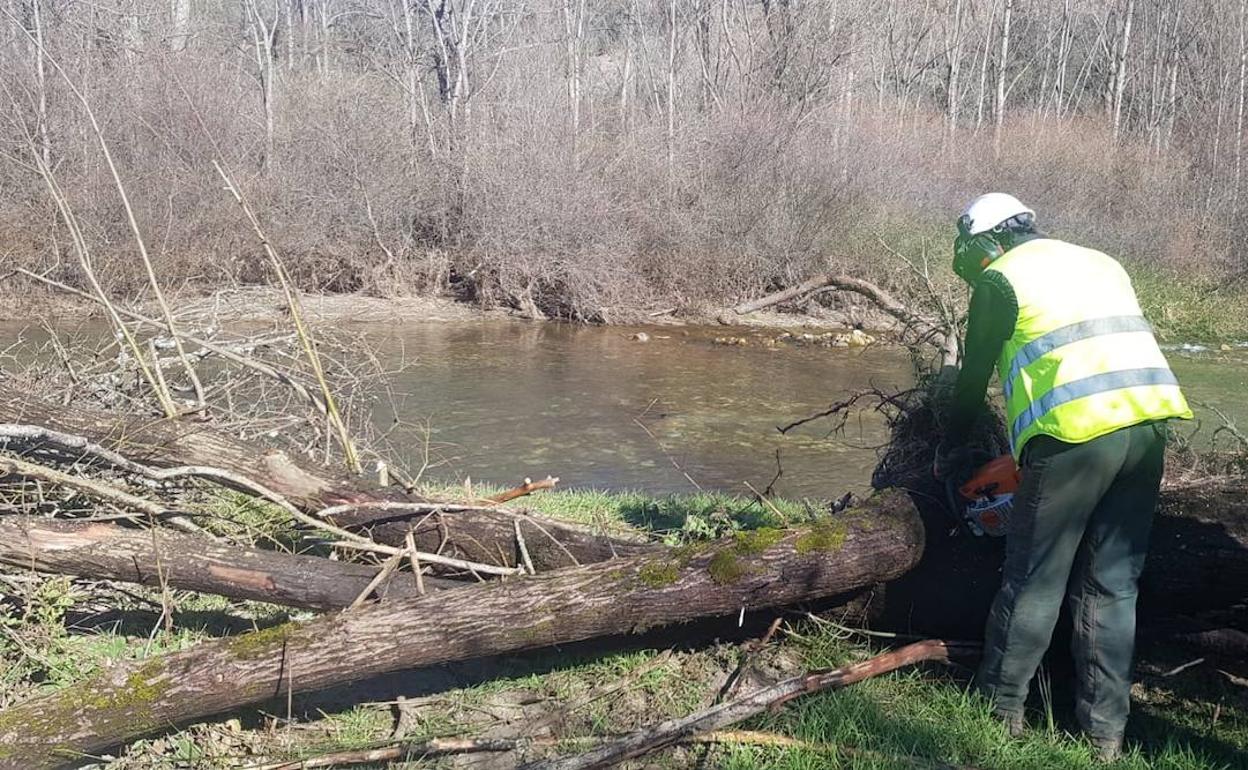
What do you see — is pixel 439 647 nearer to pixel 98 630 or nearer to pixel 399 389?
pixel 98 630

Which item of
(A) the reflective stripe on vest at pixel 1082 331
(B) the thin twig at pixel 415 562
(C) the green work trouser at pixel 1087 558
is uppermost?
(A) the reflective stripe on vest at pixel 1082 331

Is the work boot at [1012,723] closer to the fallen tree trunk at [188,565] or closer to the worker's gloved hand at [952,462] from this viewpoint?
the worker's gloved hand at [952,462]

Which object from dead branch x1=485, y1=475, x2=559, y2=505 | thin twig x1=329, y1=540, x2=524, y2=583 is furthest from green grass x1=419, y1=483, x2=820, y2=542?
thin twig x1=329, y1=540, x2=524, y2=583

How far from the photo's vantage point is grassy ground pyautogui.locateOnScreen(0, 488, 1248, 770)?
154 inches

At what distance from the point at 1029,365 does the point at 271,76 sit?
25.5 metres

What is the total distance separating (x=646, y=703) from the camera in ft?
14.7

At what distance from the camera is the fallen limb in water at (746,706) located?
3.72 m

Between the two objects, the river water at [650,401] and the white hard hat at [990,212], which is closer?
the white hard hat at [990,212]

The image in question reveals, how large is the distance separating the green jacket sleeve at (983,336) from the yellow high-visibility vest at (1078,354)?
0.13 ft

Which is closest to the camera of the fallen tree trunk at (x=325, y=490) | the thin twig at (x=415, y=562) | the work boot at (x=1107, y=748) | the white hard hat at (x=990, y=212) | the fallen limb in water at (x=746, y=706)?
the fallen limb in water at (x=746, y=706)

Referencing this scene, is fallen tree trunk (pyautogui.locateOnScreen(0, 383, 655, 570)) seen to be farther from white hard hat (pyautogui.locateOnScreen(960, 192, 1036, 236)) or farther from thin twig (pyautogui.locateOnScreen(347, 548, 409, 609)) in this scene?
white hard hat (pyautogui.locateOnScreen(960, 192, 1036, 236))

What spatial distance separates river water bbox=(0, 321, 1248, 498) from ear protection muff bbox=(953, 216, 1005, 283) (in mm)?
3120

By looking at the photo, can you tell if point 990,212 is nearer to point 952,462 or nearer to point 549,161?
point 952,462

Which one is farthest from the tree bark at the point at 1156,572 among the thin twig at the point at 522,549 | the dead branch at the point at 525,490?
the dead branch at the point at 525,490
